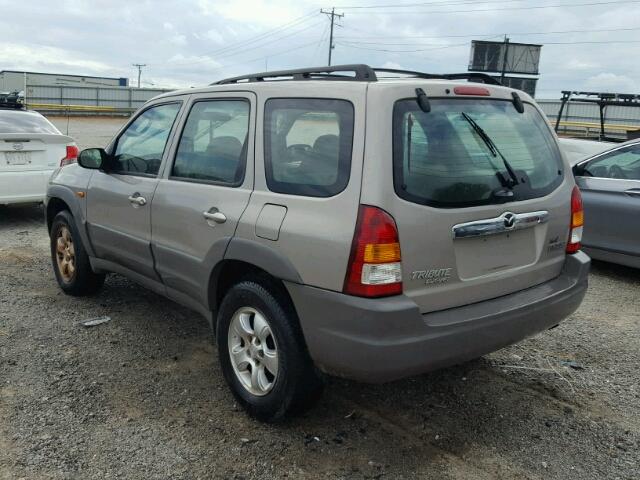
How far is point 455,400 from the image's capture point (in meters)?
3.64

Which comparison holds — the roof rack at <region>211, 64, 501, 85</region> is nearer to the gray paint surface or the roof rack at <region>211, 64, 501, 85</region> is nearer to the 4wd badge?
the gray paint surface

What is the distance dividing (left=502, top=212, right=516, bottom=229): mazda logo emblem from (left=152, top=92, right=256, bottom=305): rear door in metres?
1.32

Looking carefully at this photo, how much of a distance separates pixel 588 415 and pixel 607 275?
11.0 ft

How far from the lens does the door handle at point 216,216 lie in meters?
3.37

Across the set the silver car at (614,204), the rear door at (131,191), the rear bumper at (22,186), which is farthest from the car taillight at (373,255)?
the rear bumper at (22,186)

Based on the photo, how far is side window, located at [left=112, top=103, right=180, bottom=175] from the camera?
4137 mm

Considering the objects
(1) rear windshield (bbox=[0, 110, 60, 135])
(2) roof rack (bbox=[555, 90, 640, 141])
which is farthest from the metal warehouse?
(2) roof rack (bbox=[555, 90, 640, 141])

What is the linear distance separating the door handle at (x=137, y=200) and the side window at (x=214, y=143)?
32cm

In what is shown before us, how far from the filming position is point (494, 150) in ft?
10.3

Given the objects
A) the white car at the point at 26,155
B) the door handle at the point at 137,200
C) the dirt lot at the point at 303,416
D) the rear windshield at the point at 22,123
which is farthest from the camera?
the rear windshield at the point at 22,123

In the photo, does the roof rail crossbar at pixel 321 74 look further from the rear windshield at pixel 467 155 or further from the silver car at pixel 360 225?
the rear windshield at pixel 467 155

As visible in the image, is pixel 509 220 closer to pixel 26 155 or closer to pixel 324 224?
pixel 324 224

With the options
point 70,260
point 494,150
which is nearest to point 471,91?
point 494,150

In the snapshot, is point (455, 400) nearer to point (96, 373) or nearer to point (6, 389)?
point (96, 373)
